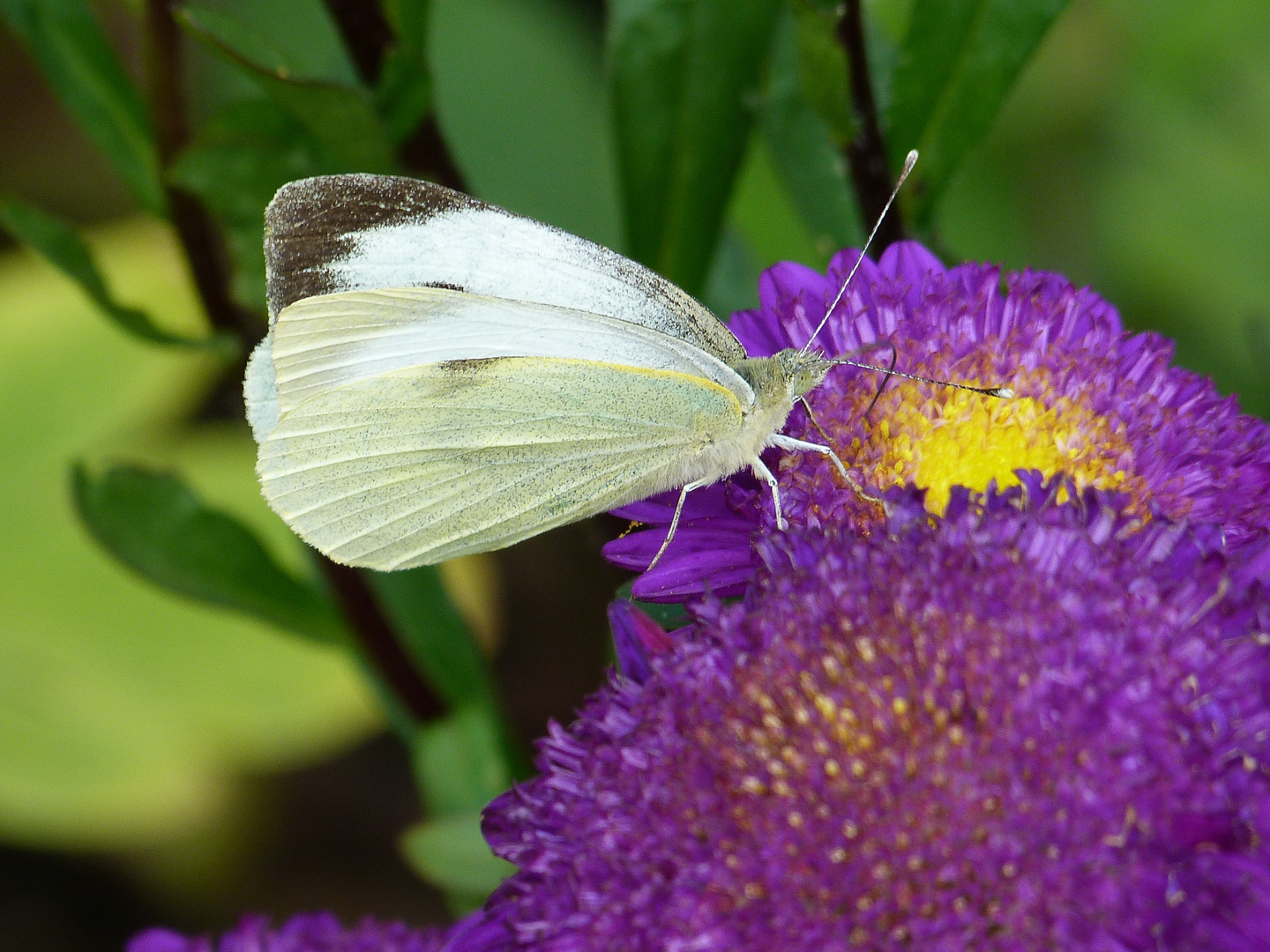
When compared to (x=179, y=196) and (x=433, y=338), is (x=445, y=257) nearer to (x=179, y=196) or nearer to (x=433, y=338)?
(x=433, y=338)

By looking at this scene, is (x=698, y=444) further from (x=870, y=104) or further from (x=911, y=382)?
(x=870, y=104)

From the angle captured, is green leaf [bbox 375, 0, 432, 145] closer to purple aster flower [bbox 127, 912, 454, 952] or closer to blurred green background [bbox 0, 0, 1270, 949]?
blurred green background [bbox 0, 0, 1270, 949]

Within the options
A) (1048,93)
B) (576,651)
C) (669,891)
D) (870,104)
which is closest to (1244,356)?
(1048,93)

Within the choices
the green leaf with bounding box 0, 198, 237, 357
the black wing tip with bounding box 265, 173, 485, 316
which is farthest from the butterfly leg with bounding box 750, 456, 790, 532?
the green leaf with bounding box 0, 198, 237, 357

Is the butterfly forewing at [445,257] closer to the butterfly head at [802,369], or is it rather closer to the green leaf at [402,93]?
the butterfly head at [802,369]

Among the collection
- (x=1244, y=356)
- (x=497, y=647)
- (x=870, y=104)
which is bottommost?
(x=497, y=647)

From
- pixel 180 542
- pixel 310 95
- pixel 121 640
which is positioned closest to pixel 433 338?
pixel 310 95

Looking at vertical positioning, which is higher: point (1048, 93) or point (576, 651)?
point (1048, 93)
